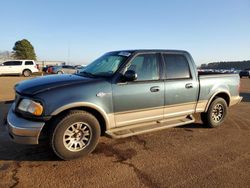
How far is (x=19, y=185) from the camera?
337 centimetres

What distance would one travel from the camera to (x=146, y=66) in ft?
16.6

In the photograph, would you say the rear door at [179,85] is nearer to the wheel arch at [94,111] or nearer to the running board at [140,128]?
the running board at [140,128]

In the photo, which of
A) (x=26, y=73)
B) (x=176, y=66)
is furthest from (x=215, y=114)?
(x=26, y=73)

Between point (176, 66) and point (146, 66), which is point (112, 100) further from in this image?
point (176, 66)

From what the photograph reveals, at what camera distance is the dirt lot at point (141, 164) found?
354 cm

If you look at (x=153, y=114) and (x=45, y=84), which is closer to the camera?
(x=45, y=84)

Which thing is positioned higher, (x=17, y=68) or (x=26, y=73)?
(x=17, y=68)

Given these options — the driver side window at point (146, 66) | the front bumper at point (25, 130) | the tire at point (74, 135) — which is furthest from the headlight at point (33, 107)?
the driver side window at point (146, 66)

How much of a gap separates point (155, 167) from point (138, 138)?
55.4 inches

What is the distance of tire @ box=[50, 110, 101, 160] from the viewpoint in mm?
3992

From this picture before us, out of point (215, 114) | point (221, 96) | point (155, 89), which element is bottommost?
point (215, 114)

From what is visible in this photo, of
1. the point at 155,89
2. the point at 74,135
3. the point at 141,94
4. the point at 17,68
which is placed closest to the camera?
the point at 74,135

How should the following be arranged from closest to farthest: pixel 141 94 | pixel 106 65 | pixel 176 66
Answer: pixel 141 94 < pixel 106 65 < pixel 176 66

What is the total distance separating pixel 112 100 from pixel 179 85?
1.67 m
